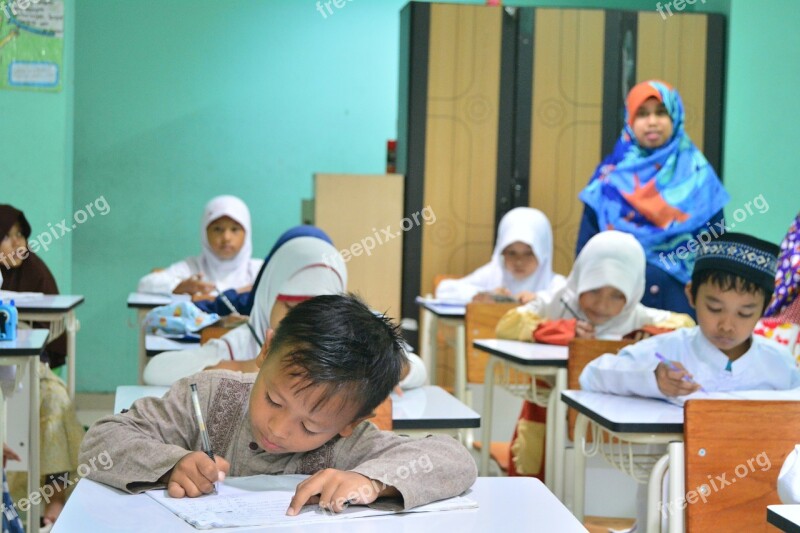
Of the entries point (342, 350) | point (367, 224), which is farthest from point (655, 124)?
point (342, 350)

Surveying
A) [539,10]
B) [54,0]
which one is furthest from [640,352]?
[54,0]

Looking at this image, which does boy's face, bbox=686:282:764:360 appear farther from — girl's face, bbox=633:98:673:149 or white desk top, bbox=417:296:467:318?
girl's face, bbox=633:98:673:149

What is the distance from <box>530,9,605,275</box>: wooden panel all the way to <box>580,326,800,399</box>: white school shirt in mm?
3752

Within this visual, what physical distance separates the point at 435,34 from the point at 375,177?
1.00 m

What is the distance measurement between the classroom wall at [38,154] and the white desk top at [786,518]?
529 centimetres

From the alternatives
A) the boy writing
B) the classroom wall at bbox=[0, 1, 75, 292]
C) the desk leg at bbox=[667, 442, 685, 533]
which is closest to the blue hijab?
the boy writing

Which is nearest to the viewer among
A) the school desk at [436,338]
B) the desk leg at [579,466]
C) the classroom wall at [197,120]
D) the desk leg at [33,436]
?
the desk leg at [579,466]

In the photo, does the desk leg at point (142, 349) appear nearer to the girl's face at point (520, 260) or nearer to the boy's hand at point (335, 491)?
the girl's face at point (520, 260)

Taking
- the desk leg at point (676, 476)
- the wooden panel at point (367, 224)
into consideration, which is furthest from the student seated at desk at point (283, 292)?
the wooden panel at point (367, 224)

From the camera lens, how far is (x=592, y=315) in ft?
13.3

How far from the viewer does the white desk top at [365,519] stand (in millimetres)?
1242

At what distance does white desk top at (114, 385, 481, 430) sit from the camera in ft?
7.57

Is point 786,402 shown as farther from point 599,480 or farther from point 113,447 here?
point 113,447

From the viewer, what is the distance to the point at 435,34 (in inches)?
250
